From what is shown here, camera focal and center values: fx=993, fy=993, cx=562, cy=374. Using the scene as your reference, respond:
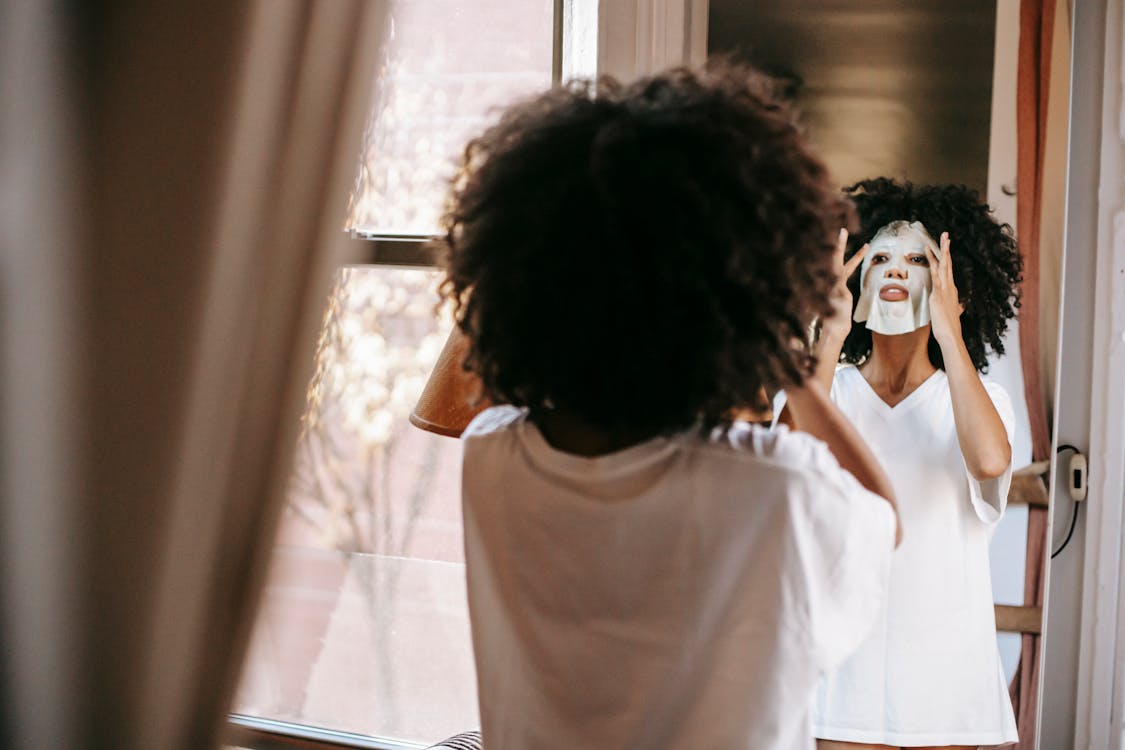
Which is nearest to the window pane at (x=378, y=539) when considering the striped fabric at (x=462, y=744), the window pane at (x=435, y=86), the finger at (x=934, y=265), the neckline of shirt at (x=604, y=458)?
the window pane at (x=435, y=86)

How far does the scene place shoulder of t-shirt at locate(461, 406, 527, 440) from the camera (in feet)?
3.24

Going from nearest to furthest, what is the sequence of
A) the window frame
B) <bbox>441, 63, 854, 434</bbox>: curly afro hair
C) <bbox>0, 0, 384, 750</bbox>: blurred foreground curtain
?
1. <bbox>441, 63, 854, 434</bbox>: curly afro hair
2. <bbox>0, 0, 384, 750</bbox>: blurred foreground curtain
3. the window frame

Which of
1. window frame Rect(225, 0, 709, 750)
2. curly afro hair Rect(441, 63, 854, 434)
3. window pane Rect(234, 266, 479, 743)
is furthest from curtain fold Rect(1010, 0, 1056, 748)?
window pane Rect(234, 266, 479, 743)

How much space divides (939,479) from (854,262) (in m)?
0.33

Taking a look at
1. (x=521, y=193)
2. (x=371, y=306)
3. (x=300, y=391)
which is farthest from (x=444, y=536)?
(x=521, y=193)

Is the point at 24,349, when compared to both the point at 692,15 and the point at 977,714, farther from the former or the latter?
the point at 977,714

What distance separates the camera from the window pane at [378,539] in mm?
1935

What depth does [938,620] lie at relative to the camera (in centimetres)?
139

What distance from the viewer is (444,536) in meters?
1.93

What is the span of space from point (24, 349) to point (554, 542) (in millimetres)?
881

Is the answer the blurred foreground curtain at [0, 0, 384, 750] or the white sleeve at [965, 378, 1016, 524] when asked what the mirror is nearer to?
the white sleeve at [965, 378, 1016, 524]

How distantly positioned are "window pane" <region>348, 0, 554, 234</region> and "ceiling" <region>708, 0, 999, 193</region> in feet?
1.50

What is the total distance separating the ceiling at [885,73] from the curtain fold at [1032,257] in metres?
0.05

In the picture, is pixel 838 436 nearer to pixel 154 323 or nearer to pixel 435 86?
pixel 154 323
